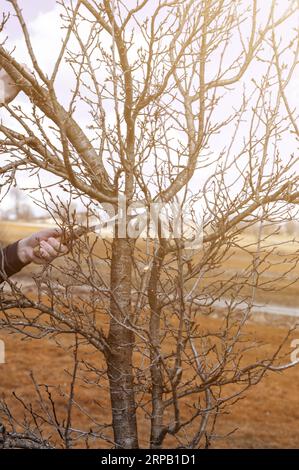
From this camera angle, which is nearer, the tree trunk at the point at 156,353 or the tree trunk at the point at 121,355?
the tree trunk at the point at 156,353

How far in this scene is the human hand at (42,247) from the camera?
3.40 m

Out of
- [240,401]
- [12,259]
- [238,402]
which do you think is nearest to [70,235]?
[12,259]

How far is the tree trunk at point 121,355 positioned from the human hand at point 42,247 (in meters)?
0.39

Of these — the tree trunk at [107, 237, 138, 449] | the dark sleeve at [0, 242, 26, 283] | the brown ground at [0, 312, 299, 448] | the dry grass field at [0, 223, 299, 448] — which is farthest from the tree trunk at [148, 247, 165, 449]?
the brown ground at [0, 312, 299, 448]

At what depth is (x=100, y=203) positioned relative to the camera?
3.48 meters

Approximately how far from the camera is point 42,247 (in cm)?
345

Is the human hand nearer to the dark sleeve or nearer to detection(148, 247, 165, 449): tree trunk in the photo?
the dark sleeve

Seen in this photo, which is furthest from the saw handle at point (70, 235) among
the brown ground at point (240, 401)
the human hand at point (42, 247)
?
the brown ground at point (240, 401)

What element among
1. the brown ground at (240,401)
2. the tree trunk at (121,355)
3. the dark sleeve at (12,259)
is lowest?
the brown ground at (240,401)

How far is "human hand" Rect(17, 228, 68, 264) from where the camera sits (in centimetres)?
340

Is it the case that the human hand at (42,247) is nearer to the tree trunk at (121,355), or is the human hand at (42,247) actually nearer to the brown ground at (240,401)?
the tree trunk at (121,355)

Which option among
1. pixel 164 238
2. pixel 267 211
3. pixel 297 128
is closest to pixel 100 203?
pixel 164 238

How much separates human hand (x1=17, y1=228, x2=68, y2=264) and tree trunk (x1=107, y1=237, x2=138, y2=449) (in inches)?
15.3
